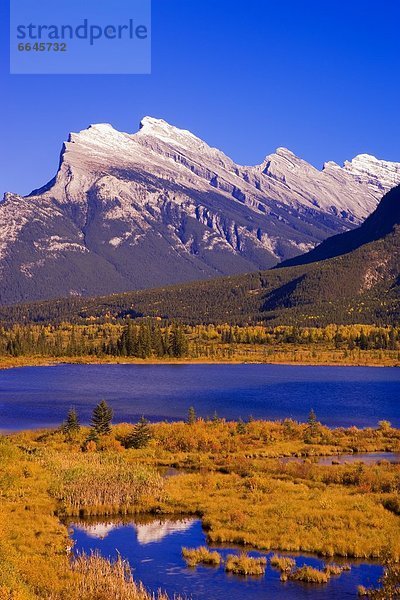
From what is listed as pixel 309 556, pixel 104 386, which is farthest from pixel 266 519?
pixel 104 386

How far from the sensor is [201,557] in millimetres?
47938

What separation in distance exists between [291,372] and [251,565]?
148 metres

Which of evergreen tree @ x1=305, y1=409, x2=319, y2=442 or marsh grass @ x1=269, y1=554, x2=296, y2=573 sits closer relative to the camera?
marsh grass @ x1=269, y1=554, x2=296, y2=573

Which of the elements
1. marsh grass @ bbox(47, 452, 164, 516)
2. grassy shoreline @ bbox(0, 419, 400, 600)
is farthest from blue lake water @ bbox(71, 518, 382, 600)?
marsh grass @ bbox(47, 452, 164, 516)

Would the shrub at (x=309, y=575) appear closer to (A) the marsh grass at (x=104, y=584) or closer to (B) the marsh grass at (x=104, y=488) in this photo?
(A) the marsh grass at (x=104, y=584)

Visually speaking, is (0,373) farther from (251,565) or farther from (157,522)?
(251,565)

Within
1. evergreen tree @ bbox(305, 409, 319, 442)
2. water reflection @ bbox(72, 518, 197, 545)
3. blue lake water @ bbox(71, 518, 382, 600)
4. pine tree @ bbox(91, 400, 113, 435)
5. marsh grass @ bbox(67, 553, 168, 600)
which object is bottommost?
blue lake water @ bbox(71, 518, 382, 600)

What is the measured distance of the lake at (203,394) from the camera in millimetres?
113438

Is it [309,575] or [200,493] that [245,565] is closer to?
[309,575]

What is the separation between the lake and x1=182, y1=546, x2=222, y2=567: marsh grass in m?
54.7

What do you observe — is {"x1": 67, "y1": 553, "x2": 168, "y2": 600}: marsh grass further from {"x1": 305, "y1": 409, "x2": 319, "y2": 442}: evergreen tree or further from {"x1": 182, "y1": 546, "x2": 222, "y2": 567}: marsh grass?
{"x1": 305, "y1": 409, "x2": 319, "y2": 442}: evergreen tree

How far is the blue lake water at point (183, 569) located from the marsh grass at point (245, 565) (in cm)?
42

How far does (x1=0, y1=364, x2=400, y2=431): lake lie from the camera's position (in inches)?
4466

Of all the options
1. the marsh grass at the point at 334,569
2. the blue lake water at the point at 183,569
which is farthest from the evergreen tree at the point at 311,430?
the marsh grass at the point at 334,569
